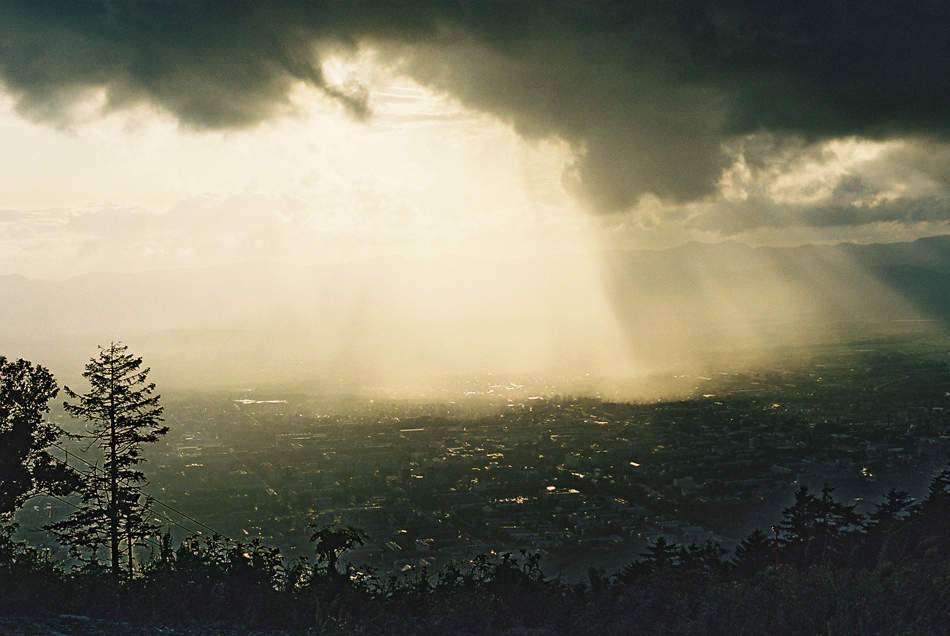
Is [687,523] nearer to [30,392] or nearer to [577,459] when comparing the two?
[577,459]

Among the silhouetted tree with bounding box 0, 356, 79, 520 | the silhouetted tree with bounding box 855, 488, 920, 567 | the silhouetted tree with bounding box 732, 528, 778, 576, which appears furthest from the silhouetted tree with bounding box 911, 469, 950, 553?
the silhouetted tree with bounding box 0, 356, 79, 520

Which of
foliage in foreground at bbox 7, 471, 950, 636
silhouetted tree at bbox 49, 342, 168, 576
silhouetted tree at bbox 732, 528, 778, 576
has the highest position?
silhouetted tree at bbox 49, 342, 168, 576

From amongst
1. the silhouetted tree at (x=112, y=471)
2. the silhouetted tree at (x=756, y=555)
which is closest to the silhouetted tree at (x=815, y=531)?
the silhouetted tree at (x=756, y=555)

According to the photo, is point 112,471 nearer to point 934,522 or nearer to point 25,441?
point 25,441

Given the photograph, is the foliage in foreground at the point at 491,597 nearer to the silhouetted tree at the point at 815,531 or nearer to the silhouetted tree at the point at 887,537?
the silhouetted tree at the point at 887,537

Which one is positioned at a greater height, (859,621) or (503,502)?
(859,621)

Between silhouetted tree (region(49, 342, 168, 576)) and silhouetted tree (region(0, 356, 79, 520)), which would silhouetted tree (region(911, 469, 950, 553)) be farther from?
silhouetted tree (region(0, 356, 79, 520))

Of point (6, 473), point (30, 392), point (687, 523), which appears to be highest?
point (30, 392)

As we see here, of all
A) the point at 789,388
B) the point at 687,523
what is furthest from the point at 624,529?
the point at 789,388

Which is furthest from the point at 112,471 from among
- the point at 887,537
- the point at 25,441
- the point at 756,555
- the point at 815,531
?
the point at 887,537
